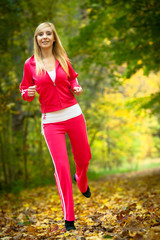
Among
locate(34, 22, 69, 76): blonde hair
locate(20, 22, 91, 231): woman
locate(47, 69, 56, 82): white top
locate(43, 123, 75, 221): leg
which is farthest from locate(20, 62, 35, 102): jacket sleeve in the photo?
locate(43, 123, 75, 221): leg

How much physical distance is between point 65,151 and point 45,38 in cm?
130

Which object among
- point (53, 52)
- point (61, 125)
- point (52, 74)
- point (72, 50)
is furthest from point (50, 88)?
point (72, 50)

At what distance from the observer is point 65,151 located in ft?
9.81

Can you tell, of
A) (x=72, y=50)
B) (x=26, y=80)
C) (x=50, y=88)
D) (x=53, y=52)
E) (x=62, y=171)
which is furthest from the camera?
(x=72, y=50)

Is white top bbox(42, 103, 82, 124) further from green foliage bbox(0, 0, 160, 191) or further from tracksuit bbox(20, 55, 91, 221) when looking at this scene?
green foliage bbox(0, 0, 160, 191)

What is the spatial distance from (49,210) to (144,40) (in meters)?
3.95

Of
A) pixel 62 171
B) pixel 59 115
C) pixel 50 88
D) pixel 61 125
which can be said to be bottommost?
pixel 62 171

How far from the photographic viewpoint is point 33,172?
9719 mm

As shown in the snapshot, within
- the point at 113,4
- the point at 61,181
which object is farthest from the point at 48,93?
the point at 113,4

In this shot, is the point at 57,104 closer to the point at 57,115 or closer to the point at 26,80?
the point at 57,115

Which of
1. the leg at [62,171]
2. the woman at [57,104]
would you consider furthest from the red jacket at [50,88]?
the leg at [62,171]

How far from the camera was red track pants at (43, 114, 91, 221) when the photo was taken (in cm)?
291

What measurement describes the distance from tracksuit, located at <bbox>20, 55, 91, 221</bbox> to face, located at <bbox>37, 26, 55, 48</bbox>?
0.21m

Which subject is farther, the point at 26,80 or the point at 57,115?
the point at 26,80
